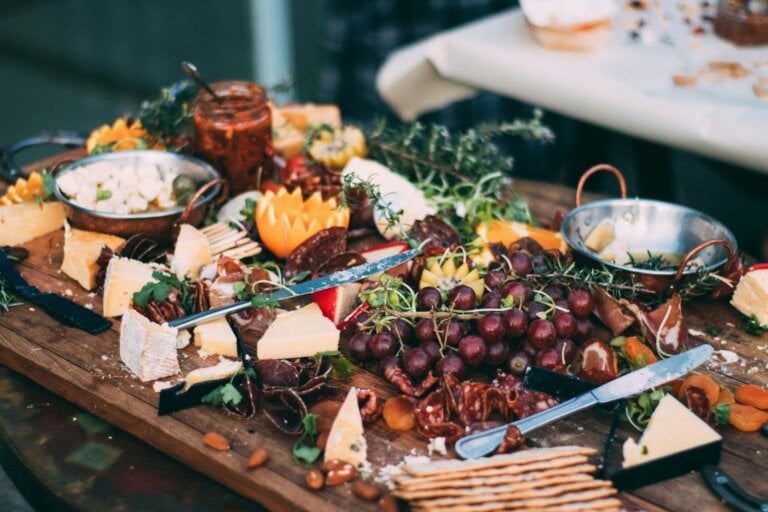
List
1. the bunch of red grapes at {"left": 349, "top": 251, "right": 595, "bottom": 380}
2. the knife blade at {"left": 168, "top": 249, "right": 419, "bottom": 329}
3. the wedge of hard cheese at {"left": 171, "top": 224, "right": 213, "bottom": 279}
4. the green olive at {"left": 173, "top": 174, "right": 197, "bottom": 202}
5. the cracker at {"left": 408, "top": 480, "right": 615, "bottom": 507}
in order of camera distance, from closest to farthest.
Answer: the cracker at {"left": 408, "top": 480, "right": 615, "bottom": 507}, the bunch of red grapes at {"left": 349, "top": 251, "right": 595, "bottom": 380}, the knife blade at {"left": 168, "top": 249, "right": 419, "bottom": 329}, the wedge of hard cheese at {"left": 171, "top": 224, "right": 213, "bottom": 279}, the green olive at {"left": 173, "top": 174, "right": 197, "bottom": 202}

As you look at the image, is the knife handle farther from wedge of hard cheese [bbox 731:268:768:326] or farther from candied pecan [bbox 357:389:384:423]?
wedge of hard cheese [bbox 731:268:768:326]

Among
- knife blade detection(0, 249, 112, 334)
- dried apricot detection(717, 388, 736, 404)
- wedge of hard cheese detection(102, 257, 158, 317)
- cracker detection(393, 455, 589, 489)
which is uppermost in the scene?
wedge of hard cheese detection(102, 257, 158, 317)

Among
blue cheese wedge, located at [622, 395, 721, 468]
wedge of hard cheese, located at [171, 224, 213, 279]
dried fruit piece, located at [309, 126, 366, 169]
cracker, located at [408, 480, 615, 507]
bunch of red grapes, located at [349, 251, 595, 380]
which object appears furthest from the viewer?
dried fruit piece, located at [309, 126, 366, 169]

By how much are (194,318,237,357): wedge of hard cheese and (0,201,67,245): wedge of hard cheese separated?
64cm

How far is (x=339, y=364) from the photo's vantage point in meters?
1.54

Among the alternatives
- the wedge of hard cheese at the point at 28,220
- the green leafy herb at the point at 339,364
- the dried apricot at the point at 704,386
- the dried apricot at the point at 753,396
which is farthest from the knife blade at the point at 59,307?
the dried apricot at the point at 753,396

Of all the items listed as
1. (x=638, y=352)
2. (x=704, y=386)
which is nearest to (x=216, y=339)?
(x=638, y=352)

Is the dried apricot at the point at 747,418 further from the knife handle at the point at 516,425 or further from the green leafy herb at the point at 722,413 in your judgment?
the knife handle at the point at 516,425

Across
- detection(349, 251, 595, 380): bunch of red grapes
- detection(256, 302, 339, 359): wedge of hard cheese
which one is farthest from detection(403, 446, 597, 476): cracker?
detection(256, 302, 339, 359): wedge of hard cheese

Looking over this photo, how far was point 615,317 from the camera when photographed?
1.67 metres

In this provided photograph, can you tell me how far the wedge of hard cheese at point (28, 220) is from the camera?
2.00 m

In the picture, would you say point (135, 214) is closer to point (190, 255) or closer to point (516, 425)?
point (190, 255)

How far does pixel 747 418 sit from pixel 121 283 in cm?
133

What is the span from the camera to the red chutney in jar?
6.93 feet
